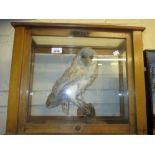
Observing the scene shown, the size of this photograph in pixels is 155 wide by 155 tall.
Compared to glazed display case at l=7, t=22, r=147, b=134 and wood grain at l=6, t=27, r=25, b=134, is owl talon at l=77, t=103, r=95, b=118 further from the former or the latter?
wood grain at l=6, t=27, r=25, b=134

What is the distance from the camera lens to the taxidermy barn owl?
94 centimetres

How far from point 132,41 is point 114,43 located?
9cm

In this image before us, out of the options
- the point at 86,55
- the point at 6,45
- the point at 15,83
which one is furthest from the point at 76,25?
the point at 6,45

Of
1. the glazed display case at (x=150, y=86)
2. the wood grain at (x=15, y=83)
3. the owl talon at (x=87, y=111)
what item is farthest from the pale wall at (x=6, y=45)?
the owl talon at (x=87, y=111)

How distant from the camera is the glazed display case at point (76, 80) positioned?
2.80 feet

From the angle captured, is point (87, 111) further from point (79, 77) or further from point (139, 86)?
point (139, 86)

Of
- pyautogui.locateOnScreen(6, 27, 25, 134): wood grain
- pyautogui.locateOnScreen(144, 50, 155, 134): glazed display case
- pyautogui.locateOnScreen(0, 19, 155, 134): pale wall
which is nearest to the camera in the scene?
pyautogui.locateOnScreen(6, 27, 25, 134): wood grain

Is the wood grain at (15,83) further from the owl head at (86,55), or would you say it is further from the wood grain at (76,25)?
the owl head at (86,55)

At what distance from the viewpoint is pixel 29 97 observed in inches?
35.4

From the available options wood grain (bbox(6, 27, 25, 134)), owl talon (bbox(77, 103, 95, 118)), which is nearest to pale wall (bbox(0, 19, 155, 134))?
wood grain (bbox(6, 27, 25, 134))

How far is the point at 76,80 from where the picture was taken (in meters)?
0.94

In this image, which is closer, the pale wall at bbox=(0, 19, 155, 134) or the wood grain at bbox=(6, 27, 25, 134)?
the wood grain at bbox=(6, 27, 25, 134)
